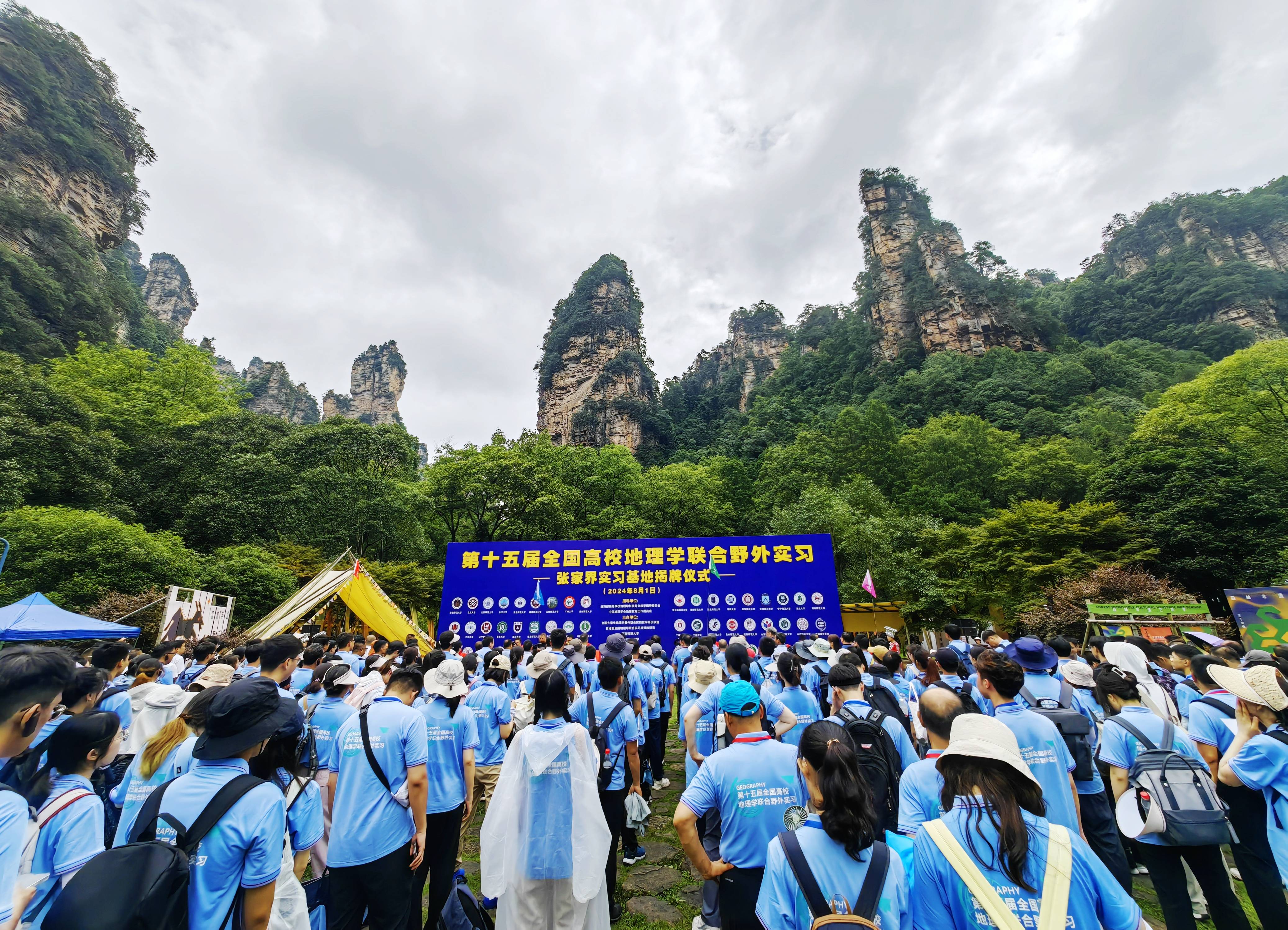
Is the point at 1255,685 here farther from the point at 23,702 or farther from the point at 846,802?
the point at 23,702

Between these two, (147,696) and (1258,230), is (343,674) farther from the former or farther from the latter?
(1258,230)

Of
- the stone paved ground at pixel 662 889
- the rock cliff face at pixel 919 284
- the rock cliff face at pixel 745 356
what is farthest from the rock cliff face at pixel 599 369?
the stone paved ground at pixel 662 889

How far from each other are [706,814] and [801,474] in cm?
3002

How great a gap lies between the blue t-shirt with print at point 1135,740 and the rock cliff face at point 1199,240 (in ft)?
181

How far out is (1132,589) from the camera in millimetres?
12789

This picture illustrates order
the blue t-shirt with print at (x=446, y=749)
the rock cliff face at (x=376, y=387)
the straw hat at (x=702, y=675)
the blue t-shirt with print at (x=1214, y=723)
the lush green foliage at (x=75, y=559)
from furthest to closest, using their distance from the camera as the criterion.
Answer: the rock cliff face at (x=376, y=387), the lush green foliage at (x=75, y=559), the straw hat at (x=702, y=675), the blue t-shirt with print at (x=446, y=749), the blue t-shirt with print at (x=1214, y=723)

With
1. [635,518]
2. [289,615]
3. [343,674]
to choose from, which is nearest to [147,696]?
[343,674]

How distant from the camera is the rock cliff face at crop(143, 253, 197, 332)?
6056 cm

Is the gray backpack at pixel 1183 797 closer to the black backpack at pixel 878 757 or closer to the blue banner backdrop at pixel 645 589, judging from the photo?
the black backpack at pixel 878 757

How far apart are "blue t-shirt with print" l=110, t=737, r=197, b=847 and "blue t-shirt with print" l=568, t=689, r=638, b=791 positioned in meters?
1.99

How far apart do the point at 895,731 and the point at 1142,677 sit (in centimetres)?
237

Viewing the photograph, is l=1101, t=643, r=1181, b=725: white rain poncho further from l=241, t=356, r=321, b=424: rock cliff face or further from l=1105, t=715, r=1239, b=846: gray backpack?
l=241, t=356, r=321, b=424: rock cliff face

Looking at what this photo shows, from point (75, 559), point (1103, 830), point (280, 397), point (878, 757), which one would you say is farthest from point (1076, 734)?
point (280, 397)

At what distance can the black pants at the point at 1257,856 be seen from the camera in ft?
8.52
